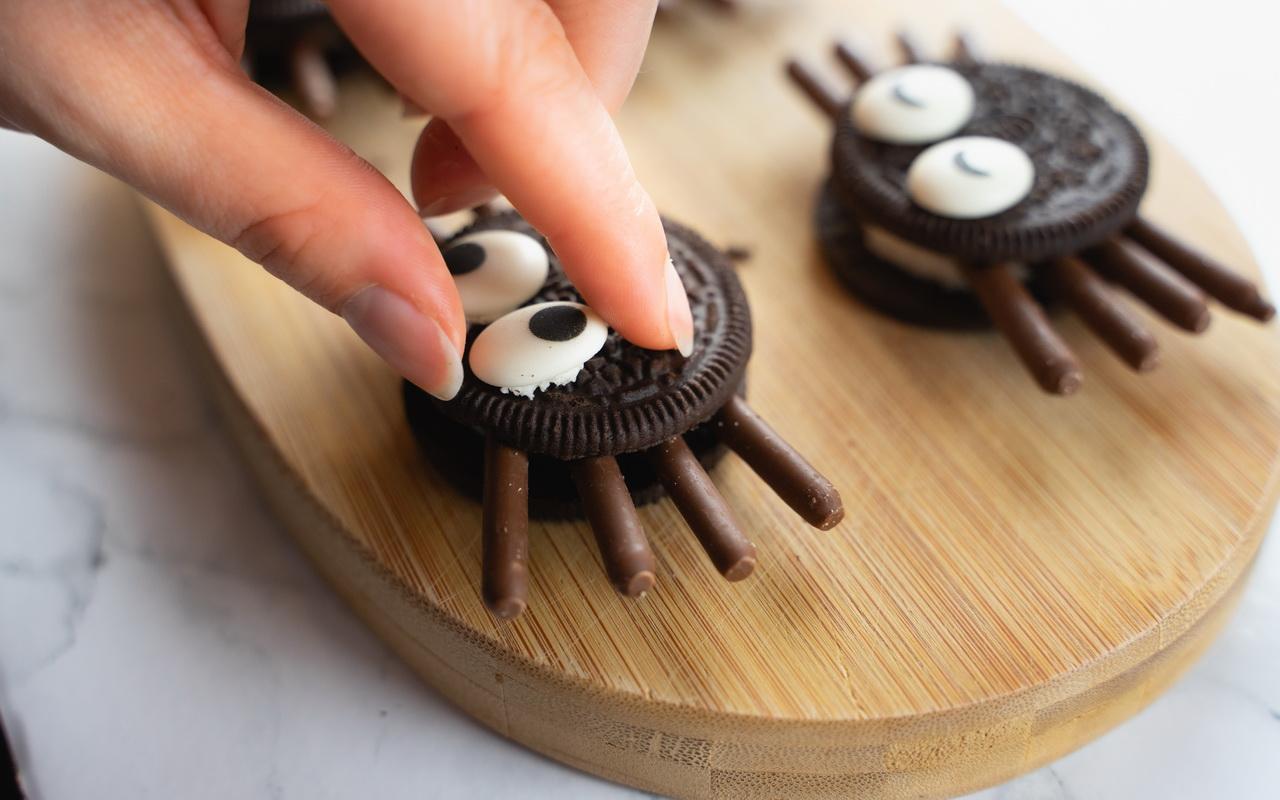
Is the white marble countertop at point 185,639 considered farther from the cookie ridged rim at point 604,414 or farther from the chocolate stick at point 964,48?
the chocolate stick at point 964,48

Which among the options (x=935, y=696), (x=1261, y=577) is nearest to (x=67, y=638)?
(x=935, y=696)

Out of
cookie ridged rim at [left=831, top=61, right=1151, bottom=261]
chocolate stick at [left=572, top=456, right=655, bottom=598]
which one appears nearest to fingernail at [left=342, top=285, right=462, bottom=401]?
chocolate stick at [left=572, top=456, right=655, bottom=598]

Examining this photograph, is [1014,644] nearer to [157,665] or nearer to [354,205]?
[354,205]

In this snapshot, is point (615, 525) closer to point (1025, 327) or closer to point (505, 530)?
point (505, 530)

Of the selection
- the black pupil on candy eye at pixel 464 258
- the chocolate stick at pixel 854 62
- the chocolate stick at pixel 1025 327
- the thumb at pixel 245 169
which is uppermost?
the thumb at pixel 245 169

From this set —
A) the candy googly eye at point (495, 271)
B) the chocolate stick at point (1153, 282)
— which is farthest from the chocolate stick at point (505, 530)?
the chocolate stick at point (1153, 282)

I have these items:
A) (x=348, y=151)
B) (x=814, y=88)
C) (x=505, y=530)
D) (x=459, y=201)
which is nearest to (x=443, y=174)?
(x=459, y=201)

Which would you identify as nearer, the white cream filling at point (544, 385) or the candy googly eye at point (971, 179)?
the white cream filling at point (544, 385)
